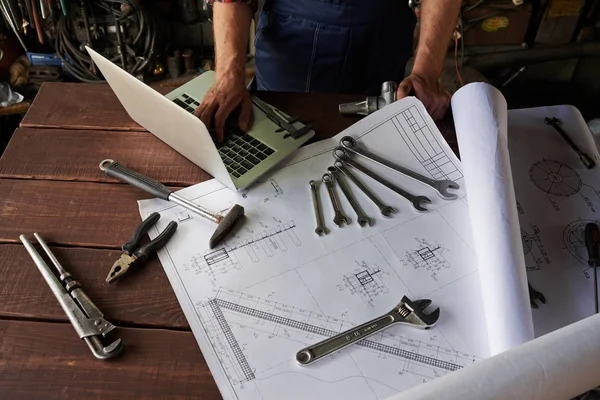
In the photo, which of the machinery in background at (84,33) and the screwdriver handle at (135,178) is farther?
the machinery in background at (84,33)

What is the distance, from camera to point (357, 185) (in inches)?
32.1

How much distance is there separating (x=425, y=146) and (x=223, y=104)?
0.33 metres

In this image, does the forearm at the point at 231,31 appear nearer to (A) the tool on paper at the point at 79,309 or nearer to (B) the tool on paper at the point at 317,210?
(B) the tool on paper at the point at 317,210

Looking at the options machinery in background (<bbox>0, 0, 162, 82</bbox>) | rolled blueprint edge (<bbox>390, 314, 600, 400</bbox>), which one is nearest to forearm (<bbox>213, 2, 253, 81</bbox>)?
rolled blueprint edge (<bbox>390, 314, 600, 400</bbox>)

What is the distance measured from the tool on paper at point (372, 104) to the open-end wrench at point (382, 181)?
89 millimetres

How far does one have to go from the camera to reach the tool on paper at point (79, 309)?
625 mm

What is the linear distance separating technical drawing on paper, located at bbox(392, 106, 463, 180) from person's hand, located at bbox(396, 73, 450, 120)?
49 millimetres

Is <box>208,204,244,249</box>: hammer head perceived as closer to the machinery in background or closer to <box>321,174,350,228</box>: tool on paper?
<box>321,174,350,228</box>: tool on paper

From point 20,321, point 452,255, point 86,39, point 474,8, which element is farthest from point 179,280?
point 474,8

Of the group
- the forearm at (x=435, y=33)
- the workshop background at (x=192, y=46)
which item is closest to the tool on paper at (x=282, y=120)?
the forearm at (x=435, y=33)

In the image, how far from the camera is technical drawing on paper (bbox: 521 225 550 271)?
719mm

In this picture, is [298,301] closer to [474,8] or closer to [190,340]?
[190,340]

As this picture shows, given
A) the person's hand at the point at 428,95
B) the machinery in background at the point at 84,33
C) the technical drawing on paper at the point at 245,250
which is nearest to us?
the technical drawing on paper at the point at 245,250

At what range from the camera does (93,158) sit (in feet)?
2.81
